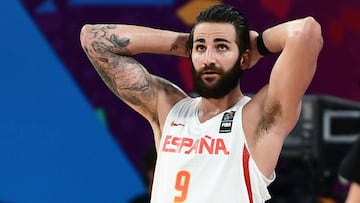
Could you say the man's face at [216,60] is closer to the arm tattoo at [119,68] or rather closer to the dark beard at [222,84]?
the dark beard at [222,84]

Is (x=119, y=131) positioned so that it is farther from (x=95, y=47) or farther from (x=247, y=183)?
(x=247, y=183)

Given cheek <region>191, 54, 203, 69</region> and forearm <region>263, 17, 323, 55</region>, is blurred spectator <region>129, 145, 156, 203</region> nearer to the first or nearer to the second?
cheek <region>191, 54, 203, 69</region>

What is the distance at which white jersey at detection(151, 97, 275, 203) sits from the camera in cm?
335

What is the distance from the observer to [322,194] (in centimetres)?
501

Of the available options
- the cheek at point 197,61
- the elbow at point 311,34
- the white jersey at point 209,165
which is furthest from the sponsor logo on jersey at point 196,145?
the elbow at point 311,34

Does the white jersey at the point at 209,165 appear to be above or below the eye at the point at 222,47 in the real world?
below

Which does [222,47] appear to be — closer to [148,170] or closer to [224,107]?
[224,107]

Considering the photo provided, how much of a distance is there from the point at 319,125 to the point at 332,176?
31 centimetres

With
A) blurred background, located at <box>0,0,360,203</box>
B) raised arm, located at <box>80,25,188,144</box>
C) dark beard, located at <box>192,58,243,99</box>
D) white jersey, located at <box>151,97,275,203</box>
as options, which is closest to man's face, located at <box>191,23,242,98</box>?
dark beard, located at <box>192,58,243,99</box>

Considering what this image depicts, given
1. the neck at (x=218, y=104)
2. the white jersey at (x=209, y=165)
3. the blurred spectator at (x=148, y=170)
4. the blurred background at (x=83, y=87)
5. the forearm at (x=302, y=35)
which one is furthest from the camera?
the blurred background at (x=83, y=87)

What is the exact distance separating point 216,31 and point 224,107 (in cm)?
31

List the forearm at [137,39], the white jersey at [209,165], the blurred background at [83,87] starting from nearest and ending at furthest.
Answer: the white jersey at [209,165] < the forearm at [137,39] < the blurred background at [83,87]

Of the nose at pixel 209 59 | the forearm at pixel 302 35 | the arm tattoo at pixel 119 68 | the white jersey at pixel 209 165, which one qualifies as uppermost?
the forearm at pixel 302 35

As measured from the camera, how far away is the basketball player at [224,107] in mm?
3297
